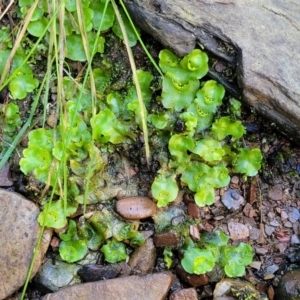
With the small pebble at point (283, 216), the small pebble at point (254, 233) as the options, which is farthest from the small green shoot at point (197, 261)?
the small pebble at point (283, 216)

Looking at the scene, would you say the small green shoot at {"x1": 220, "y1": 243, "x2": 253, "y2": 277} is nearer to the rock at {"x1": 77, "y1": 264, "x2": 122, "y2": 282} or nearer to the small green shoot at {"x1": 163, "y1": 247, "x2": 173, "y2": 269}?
the small green shoot at {"x1": 163, "y1": 247, "x2": 173, "y2": 269}

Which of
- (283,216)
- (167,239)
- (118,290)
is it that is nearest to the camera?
(118,290)

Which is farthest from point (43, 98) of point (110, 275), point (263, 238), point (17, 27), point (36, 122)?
point (263, 238)

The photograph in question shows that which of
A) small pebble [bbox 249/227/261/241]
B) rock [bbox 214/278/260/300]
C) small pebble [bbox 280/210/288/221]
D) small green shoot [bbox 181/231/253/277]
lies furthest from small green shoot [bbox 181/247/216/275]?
small pebble [bbox 280/210/288/221]

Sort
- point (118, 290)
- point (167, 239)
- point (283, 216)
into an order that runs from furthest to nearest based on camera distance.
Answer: point (283, 216), point (167, 239), point (118, 290)

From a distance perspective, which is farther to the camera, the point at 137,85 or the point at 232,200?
the point at 232,200

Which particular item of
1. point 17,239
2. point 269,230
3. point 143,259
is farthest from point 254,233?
point 17,239

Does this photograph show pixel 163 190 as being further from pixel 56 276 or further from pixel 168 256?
pixel 56 276

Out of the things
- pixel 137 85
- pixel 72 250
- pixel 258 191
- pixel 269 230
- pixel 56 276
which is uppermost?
pixel 137 85
